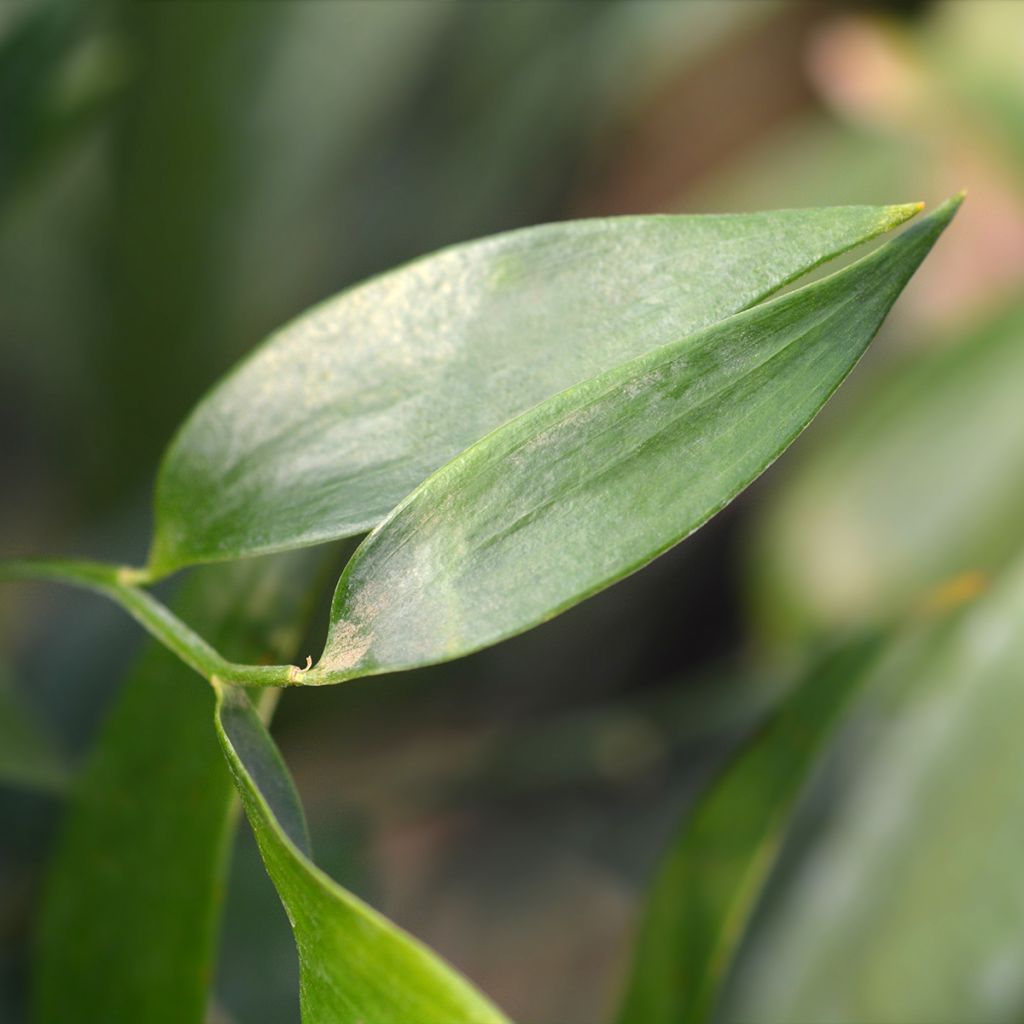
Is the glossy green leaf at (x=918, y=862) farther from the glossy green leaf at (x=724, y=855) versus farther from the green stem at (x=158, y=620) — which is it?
the green stem at (x=158, y=620)

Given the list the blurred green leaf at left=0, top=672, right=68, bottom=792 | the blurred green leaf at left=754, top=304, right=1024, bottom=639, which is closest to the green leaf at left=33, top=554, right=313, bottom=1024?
the blurred green leaf at left=0, top=672, right=68, bottom=792

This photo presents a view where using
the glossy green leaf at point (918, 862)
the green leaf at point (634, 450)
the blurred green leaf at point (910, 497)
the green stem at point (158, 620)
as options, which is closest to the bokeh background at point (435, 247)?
the blurred green leaf at point (910, 497)

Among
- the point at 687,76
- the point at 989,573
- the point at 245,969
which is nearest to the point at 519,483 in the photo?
the point at 245,969

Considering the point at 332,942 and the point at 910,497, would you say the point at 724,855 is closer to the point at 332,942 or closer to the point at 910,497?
the point at 332,942

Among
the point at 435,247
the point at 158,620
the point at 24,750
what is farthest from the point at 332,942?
the point at 435,247

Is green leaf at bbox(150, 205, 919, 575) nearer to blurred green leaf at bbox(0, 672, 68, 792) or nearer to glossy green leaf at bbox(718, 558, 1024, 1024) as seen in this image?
blurred green leaf at bbox(0, 672, 68, 792)
